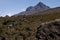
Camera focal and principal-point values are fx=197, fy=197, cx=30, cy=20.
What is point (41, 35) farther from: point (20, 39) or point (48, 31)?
point (20, 39)

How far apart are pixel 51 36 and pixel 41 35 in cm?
74

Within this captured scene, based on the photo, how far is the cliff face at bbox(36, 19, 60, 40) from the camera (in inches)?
518

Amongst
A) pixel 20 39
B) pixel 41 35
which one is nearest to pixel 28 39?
pixel 20 39

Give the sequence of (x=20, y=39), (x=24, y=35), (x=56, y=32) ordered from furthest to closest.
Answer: (x=24, y=35), (x=20, y=39), (x=56, y=32)

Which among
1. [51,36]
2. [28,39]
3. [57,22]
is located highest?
[57,22]

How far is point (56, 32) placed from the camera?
1317 centimetres

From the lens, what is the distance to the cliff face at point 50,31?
1315 cm

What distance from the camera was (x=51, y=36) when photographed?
13234 mm

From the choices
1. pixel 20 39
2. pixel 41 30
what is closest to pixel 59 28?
pixel 41 30

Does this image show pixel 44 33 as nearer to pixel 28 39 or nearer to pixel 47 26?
pixel 47 26

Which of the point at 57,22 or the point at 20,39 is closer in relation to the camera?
the point at 57,22

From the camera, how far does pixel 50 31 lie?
13.3 metres

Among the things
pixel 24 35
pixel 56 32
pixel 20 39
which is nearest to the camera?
pixel 56 32

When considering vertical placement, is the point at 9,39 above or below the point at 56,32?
below
